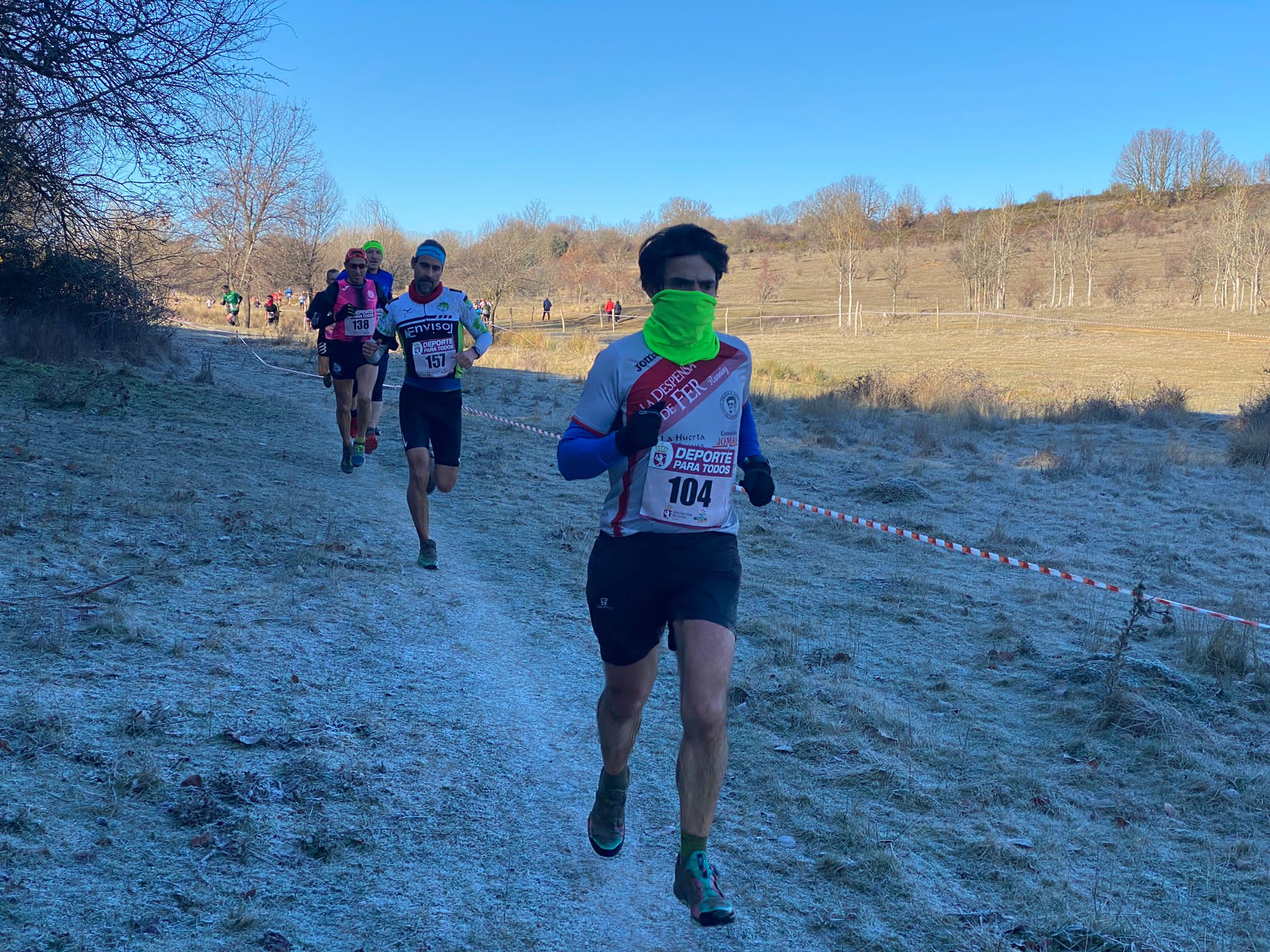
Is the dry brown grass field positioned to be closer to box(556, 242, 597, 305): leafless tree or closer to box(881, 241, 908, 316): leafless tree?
box(881, 241, 908, 316): leafless tree

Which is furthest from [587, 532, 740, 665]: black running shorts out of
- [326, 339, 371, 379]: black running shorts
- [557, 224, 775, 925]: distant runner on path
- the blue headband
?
[326, 339, 371, 379]: black running shorts

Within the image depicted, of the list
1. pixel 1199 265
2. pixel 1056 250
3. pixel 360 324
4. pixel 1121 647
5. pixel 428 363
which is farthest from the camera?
pixel 1056 250

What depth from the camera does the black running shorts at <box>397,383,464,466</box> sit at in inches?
278

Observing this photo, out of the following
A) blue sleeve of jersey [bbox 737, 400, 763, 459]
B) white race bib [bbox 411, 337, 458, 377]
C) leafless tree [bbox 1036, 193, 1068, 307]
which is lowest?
blue sleeve of jersey [bbox 737, 400, 763, 459]

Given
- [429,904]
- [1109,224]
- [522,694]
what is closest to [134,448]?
[522,694]

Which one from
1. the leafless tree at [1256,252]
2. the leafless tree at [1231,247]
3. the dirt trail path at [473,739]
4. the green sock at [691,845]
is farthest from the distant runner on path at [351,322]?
the leafless tree at [1231,247]

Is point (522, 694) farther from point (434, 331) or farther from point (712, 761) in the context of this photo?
point (434, 331)

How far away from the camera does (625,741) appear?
3.38 metres

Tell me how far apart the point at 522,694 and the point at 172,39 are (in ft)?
28.4

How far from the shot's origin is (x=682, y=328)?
3.16 m

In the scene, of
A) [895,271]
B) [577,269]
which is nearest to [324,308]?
[895,271]

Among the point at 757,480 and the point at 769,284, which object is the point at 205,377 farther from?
the point at 769,284

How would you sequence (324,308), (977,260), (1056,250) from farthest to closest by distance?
(1056,250), (977,260), (324,308)

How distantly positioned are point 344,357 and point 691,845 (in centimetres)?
769
